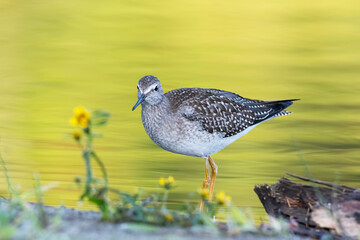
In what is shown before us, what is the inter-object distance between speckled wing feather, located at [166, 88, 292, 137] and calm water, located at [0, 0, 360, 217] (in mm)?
683

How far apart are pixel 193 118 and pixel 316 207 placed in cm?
256

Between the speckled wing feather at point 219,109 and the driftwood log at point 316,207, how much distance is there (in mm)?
1995

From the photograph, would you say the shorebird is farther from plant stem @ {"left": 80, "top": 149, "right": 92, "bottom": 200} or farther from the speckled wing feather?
plant stem @ {"left": 80, "top": 149, "right": 92, "bottom": 200}

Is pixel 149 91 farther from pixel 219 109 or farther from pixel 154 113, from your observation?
pixel 219 109

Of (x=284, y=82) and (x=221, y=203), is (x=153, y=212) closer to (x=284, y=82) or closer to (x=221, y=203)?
(x=221, y=203)

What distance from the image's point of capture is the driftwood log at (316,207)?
554 cm

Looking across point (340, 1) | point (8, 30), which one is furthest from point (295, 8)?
point (8, 30)

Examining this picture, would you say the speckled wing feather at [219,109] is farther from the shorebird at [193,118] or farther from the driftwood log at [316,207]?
the driftwood log at [316,207]

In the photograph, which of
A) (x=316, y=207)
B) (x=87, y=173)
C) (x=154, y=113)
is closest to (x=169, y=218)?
(x=87, y=173)

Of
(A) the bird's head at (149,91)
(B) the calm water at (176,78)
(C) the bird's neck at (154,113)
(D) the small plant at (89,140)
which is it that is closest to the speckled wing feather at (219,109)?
(C) the bird's neck at (154,113)

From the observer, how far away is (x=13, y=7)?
23281 millimetres

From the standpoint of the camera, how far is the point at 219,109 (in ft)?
27.9

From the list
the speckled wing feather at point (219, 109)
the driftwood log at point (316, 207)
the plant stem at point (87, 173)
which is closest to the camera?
the plant stem at point (87, 173)

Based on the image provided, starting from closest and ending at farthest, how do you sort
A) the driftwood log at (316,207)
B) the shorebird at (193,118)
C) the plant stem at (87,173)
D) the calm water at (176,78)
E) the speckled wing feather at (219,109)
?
1. the plant stem at (87,173)
2. the driftwood log at (316,207)
3. the shorebird at (193,118)
4. the speckled wing feather at (219,109)
5. the calm water at (176,78)
